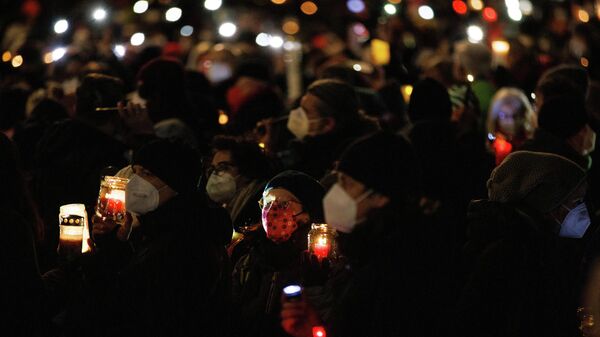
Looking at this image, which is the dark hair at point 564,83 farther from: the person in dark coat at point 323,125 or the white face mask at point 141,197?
the white face mask at point 141,197

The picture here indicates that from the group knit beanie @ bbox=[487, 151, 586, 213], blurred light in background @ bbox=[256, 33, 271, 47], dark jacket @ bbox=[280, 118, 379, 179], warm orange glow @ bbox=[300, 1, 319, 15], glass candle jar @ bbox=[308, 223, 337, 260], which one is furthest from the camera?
warm orange glow @ bbox=[300, 1, 319, 15]

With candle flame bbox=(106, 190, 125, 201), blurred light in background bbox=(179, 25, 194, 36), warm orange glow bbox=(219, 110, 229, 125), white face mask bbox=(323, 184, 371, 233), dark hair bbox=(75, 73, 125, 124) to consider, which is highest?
blurred light in background bbox=(179, 25, 194, 36)

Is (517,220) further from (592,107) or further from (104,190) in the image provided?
(592,107)

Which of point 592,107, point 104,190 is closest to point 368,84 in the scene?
point 592,107

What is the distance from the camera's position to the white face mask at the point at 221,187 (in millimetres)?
6773

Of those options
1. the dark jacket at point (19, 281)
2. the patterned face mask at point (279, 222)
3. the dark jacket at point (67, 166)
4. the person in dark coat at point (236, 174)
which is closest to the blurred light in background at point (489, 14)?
the dark jacket at point (67, 166)

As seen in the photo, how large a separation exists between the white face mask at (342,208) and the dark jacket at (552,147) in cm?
268

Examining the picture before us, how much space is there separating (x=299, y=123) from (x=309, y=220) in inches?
88.7

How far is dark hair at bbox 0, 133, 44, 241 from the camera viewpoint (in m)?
5.85

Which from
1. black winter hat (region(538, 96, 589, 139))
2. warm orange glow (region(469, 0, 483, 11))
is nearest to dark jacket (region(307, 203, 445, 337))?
black winter hat (region(538, 96, 589, 139))

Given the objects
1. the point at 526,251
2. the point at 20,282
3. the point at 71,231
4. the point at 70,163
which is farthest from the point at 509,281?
the point at 70,163

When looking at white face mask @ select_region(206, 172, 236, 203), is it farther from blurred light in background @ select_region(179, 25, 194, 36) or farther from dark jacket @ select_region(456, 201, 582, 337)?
blurred light in background @ select_region(179, 25, 194, 36)

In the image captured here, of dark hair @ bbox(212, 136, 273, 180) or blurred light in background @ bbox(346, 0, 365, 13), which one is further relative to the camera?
blurred light in background @ bbox(346, 0, 365, 13)

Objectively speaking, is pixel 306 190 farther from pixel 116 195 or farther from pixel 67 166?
pixel 67 166
